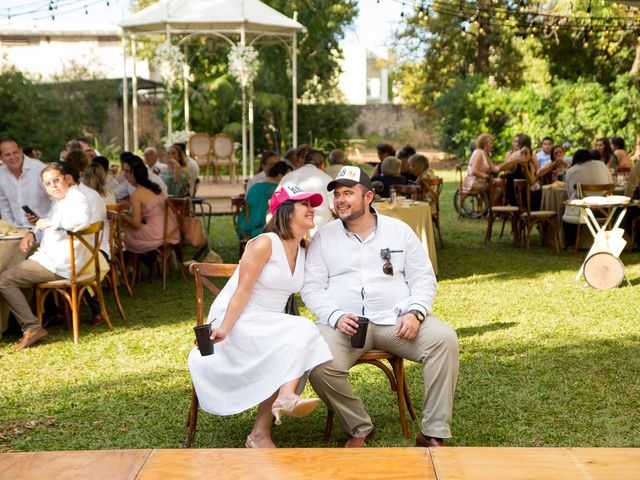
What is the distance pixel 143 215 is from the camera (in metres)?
8.45

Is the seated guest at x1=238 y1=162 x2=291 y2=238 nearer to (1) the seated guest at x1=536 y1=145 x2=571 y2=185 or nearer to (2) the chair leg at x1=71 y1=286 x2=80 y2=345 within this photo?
(2) the chair leg at x1=71 y1=286 x2=80 y2=345

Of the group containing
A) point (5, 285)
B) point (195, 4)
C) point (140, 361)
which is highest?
point (195, 4)

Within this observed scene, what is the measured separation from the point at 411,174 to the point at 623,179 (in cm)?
258

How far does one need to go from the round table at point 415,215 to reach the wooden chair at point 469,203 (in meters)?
4.65

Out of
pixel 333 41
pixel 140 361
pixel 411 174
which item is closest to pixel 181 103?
pixel 333 41

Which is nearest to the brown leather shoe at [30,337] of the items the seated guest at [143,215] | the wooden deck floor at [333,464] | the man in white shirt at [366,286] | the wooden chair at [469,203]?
the seated guest at [143,215]

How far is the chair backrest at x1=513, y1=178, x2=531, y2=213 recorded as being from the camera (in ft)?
34.2

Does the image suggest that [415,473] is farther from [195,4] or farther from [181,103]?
[181,103]

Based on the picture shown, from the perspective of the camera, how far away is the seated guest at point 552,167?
39.9ft

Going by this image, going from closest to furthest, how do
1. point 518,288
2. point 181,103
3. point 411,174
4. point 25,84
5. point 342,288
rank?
point 342,288
point 518,288
point 411,174
point 25,84
point 181,103

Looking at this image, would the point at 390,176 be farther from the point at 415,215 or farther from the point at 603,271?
the point at 603,271

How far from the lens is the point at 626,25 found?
21.3 meters

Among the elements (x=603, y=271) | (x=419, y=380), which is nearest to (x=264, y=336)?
(x=419, y=380)

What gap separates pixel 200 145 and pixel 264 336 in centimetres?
1412
